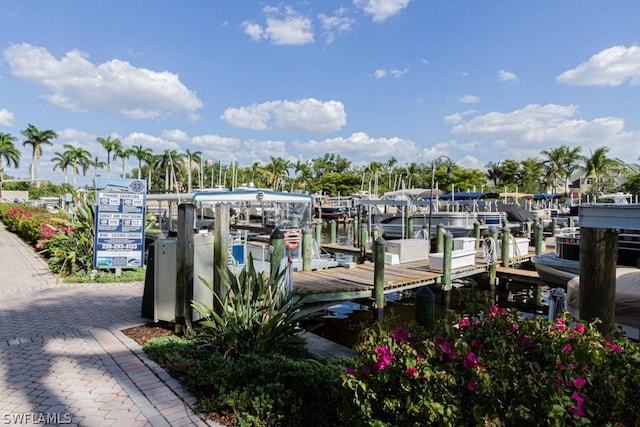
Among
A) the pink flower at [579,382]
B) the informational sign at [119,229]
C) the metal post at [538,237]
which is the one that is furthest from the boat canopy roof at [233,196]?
the pink flower at [579,382]

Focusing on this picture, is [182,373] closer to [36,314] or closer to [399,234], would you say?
[36,314]

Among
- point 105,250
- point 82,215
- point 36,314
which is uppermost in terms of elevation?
point 82,215

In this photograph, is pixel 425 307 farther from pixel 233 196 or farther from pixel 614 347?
pixel 233 196

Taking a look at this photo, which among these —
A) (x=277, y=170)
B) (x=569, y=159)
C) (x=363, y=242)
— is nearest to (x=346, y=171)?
(x=277, y=170)

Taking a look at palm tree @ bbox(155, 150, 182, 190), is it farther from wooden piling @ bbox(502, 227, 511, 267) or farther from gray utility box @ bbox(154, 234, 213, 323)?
gray utility box @ bbox(154, 234, 213, 323)

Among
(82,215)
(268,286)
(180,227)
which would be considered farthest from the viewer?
(82,215)

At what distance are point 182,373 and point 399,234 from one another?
18.8m

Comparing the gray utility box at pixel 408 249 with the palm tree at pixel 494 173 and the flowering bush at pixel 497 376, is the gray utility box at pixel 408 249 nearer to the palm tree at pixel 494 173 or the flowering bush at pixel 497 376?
the flowering bush at pixel 497 376

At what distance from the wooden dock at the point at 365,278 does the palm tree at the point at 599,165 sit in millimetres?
48442

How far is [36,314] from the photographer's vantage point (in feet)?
24.2

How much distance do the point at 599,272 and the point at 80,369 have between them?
5.30 metres

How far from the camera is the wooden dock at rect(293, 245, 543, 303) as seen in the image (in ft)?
29.1

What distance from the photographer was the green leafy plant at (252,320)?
5051mm

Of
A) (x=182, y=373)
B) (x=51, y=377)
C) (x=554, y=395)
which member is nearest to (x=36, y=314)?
(x=51, y=377)
